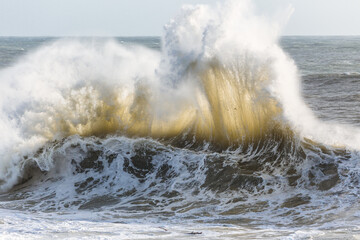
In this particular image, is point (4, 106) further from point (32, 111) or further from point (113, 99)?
point (113, 99)

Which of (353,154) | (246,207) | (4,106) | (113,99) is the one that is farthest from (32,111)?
(353,154)

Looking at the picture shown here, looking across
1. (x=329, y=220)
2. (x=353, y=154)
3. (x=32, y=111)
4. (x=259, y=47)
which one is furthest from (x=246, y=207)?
(x=32, y=111)

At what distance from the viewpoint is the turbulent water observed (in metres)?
8.20

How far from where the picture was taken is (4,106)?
13.9m

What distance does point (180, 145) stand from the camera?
40.8 feet

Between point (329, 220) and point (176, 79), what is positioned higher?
point (176, 79)

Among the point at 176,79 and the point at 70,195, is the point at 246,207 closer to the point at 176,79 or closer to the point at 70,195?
Answer: the point at 70,195

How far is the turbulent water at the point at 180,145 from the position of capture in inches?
323

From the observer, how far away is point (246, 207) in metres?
8.77

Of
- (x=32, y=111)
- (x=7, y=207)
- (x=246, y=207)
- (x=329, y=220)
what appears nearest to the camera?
(x=329, y=220)

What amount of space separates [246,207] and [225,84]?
470 cm

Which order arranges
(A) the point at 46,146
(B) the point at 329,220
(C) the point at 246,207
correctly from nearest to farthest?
(B) the point at 329,220 < (C) the point at 246,207 < (A) the point at 46,146

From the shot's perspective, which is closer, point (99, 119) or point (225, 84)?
point (225, 84)

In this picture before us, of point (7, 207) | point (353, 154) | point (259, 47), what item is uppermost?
point (259, 47)
